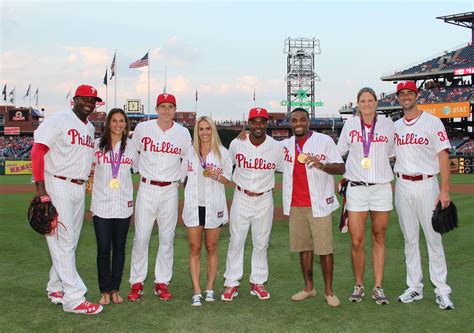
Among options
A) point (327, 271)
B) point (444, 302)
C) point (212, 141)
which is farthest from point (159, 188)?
point (444, 302)

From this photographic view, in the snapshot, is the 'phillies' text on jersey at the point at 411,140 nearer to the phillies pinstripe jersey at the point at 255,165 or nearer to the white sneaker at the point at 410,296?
the phillies pinstripe jersey at the point at 255,165

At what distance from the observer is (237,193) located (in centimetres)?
509

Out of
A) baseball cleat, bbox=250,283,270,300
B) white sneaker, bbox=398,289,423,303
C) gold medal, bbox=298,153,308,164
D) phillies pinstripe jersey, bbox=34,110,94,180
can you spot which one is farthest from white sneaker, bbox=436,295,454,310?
phillies pinstripe jersey, bbox=34,110,94,180

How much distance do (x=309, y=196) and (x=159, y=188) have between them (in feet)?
5.07

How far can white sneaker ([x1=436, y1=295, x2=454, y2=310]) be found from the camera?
15.1 ft

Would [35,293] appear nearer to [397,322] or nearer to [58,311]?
[58,311]

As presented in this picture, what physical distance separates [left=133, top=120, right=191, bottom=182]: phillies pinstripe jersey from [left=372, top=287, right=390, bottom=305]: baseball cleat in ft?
7.69

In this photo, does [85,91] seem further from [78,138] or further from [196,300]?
[196,300]

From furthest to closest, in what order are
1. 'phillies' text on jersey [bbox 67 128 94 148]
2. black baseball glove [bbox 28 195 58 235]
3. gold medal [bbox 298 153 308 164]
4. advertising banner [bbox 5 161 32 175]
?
advertising banner [bbox 5 161 32 175], gold medal [bbox 298 153 308 164], 'phillies' text on jersey [bbox 67 128 94 148], black baseball glove [bbox 28 195 58 235]

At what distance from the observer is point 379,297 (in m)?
4.82

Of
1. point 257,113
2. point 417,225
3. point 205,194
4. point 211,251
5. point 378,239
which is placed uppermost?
point 257,113

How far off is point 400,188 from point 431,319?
4.23 ft

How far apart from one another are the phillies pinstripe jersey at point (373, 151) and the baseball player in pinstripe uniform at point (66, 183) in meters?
2.65

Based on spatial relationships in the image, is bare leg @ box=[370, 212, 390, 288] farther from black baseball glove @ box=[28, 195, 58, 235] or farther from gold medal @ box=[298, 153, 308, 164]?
black baseball glove @ box=[28, 195, 58, 235]
